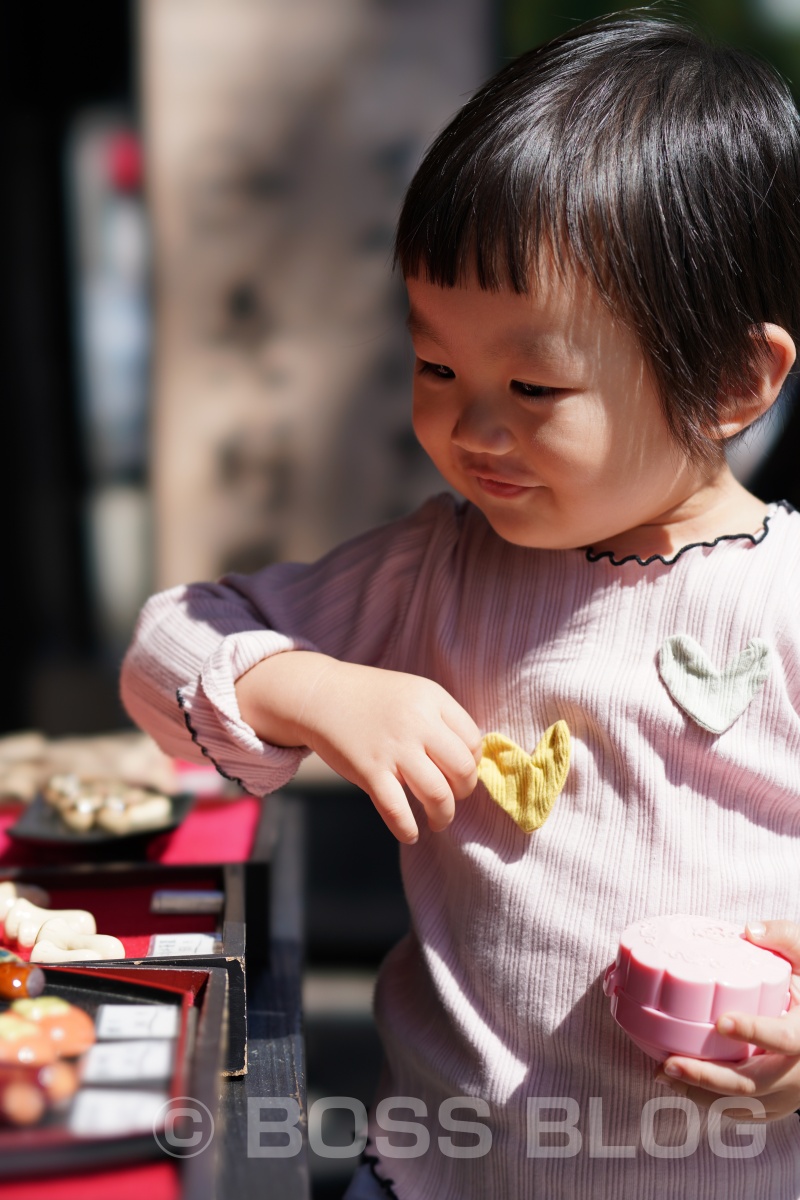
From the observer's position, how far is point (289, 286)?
2.46 meters

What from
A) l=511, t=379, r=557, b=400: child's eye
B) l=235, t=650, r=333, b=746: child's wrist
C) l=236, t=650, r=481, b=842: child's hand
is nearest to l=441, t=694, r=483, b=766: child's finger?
l=236, t=650, r=481, b=842: child's hand

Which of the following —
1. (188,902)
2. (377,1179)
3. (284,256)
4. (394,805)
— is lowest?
(377,1179)

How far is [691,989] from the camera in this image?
0.74 metres

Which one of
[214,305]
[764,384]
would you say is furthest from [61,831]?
[214,305]

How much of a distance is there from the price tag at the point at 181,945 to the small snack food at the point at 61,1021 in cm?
16

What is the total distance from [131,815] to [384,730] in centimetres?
52

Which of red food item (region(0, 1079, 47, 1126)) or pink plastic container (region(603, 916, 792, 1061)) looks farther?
pink plastic container (region(603, 916, 792, 1061))

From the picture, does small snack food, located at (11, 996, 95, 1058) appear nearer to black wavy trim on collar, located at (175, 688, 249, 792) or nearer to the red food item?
the red food item

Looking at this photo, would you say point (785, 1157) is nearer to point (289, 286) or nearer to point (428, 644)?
point (428, 644)

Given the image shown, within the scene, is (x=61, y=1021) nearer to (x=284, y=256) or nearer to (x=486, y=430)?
(x=486, y=430)

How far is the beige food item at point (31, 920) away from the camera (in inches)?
36.9

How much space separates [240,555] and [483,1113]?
1.77 metres

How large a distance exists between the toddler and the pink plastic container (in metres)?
0.01

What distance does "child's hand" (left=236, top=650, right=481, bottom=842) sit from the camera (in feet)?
2.67
